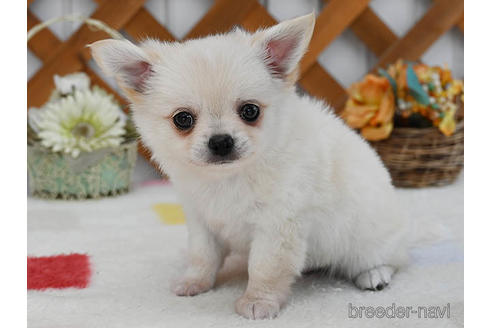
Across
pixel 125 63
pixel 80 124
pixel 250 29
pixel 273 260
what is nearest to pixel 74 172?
pixel 80 124

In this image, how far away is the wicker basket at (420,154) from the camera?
2328 mm

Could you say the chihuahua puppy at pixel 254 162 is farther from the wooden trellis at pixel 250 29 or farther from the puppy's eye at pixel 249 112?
the wooden trellis at pixel 250 29

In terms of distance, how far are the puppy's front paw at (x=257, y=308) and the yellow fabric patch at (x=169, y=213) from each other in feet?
Result: 2.56

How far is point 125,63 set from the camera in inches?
47.8

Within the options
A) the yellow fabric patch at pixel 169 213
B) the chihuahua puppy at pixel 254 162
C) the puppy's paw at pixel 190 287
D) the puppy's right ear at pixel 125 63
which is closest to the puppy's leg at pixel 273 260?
the chihuahua puppy at pixel 254 162

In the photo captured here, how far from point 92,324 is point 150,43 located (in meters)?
0.60

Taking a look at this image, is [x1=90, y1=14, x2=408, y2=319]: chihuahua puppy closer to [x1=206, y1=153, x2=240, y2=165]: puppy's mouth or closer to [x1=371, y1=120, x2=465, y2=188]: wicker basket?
[x1=206, y1=153, x2=240, y2=165]: puppy's mouth

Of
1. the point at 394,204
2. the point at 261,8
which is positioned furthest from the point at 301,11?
the point at 394,204

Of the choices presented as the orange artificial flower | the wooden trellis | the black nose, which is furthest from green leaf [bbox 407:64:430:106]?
the black nose

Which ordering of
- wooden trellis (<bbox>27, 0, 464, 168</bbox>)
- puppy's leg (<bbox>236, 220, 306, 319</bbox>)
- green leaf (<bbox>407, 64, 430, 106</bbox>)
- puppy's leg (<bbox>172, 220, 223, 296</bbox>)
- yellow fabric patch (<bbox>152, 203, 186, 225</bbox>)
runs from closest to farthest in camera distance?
puppy's leg (<bbox>236, 220, 306, 319</bbox>), puppy's leg (<bbox>172, 220, 223, 296</bbox>), yellow fabric patch (<bbox>152, 203, 186, 225</bbox>), green leaf (<bbox>407, 64, 430, 106</bbox>), wooden trellis (<bbox>27, 0, 464, 168</bbox>)

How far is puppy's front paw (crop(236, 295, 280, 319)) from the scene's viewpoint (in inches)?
46.1

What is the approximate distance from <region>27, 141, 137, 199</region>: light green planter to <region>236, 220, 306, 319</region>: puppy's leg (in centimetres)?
116

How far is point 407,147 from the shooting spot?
7.66ft

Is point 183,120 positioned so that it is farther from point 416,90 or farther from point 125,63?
point 416,90
